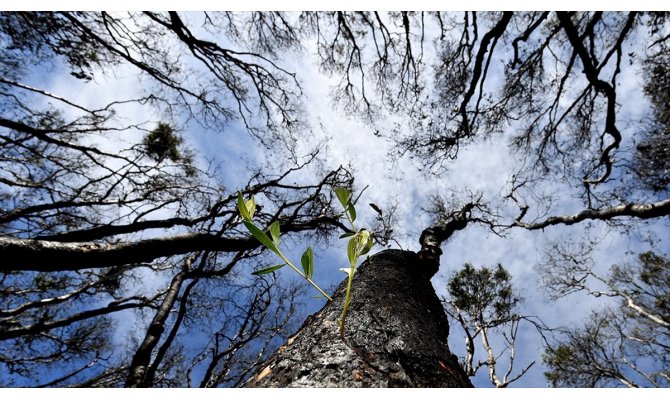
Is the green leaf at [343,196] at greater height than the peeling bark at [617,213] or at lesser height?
lesser

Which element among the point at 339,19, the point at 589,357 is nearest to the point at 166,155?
the point at 339,19

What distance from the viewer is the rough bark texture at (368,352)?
0.69 meters

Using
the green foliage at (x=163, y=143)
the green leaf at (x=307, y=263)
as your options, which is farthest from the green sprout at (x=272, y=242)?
the green foliage at (x=163, y=143)

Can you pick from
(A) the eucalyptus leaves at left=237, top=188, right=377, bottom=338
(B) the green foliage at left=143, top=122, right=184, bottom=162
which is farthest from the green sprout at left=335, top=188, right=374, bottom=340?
(B) the green foliage at left=143, top=122, right=184, bottom=162

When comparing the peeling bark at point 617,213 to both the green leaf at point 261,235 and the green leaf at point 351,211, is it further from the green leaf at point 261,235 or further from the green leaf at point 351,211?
the green leaf at point 261,235

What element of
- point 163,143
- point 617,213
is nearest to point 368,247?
point 617,213

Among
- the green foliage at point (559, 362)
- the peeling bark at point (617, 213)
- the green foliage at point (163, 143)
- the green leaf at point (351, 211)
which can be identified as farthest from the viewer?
the green foliage at point (559, 362)

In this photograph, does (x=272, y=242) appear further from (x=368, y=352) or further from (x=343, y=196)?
(x=368, y=352)

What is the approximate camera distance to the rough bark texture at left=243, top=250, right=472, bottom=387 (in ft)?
2.25

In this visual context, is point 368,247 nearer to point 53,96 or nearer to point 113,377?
point 53,96

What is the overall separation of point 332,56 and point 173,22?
250cm

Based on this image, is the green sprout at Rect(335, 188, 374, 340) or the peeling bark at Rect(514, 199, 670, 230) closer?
the green sprout at Rect(335, 188, 374, 340)

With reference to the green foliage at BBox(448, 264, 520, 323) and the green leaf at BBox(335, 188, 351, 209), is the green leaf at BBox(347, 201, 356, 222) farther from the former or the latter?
the green foliage at BBox(448, 264, 520, 323)

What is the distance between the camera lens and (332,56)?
5.38 meters
